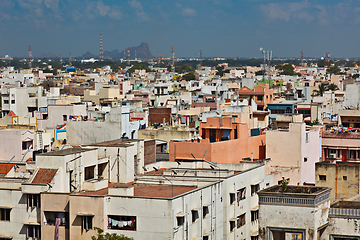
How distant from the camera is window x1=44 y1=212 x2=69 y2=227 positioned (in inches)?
711

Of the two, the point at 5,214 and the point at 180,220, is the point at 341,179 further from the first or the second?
the point at 5,214

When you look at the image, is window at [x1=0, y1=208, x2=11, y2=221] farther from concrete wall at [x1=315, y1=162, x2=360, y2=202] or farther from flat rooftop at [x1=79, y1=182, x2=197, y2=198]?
concrete wall at [x1=315, y1=162, x2=360, y2=202]

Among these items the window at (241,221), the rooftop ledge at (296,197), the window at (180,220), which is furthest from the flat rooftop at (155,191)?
the rooftop ledge at (296,197)

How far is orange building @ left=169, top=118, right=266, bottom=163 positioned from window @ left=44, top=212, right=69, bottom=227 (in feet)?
26.3

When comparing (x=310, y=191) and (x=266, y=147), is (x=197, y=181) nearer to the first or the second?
(x=310, y=191)

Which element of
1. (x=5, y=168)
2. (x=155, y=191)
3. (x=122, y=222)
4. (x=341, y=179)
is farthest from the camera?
(x=341, y=179)

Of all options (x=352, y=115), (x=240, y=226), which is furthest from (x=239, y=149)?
(x=352, y=115)

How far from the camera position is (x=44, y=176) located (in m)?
18.8

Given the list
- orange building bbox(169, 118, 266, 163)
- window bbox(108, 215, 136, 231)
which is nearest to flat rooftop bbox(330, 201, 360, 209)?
window bbox(108, 215, 136, 231)

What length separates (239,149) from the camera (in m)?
27.0

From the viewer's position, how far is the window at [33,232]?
18688mm

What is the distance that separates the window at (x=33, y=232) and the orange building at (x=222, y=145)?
799 centimetres

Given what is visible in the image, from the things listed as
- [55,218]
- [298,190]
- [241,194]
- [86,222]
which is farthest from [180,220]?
[241,194]

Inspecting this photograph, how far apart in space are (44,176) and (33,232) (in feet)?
5.47
